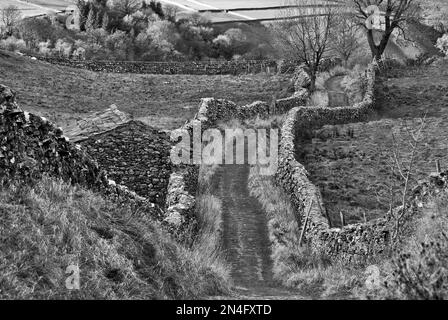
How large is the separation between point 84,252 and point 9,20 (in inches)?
2614

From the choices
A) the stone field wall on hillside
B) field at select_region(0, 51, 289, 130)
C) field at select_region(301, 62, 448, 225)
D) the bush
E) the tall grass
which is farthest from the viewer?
the bush

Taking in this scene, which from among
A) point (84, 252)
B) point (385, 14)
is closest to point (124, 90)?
point (385, 14)

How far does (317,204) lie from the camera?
18781mm

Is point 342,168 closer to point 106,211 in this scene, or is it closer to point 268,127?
point 268,127

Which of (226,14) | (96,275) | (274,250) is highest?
(226,14)

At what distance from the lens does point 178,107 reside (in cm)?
3884

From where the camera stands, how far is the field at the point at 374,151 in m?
21.6

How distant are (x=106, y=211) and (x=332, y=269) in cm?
615

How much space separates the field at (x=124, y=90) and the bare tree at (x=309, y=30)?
294cm

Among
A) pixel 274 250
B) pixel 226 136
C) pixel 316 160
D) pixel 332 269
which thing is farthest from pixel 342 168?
pixel 332 269

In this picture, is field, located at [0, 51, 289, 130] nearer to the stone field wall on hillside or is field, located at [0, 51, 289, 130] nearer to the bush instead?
the stone field wall on hillside

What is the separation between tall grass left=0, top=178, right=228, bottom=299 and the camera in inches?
299
